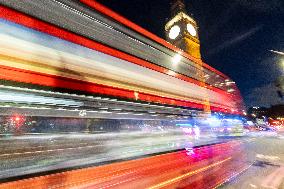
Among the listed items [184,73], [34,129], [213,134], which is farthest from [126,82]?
[213,134]

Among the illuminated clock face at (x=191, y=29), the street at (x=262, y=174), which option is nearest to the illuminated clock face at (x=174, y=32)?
the illuminated clock face at (x=191, y=29)

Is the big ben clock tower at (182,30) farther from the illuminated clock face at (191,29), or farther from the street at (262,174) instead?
the street at (262,174)

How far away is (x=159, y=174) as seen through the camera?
211 inches

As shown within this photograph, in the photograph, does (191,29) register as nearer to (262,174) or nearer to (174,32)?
(174,32)

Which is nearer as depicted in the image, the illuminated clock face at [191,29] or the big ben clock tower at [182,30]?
the big ben clock tower at [182,30]

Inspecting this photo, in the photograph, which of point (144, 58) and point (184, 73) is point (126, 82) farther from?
point (184, 73)

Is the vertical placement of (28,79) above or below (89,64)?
below

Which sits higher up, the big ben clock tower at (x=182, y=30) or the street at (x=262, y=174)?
the big ben clock tower at (x=182, y=30)

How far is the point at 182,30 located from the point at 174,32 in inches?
75.5

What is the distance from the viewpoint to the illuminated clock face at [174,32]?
3462cm

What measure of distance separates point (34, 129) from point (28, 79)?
2.91 ft

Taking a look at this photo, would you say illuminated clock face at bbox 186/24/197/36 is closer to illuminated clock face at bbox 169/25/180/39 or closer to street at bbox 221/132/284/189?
illuminated clock face at bbox 169/25/180/39

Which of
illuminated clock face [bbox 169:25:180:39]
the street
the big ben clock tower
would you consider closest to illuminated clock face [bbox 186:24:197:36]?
the big ben clock tower

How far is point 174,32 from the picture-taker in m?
35.7
